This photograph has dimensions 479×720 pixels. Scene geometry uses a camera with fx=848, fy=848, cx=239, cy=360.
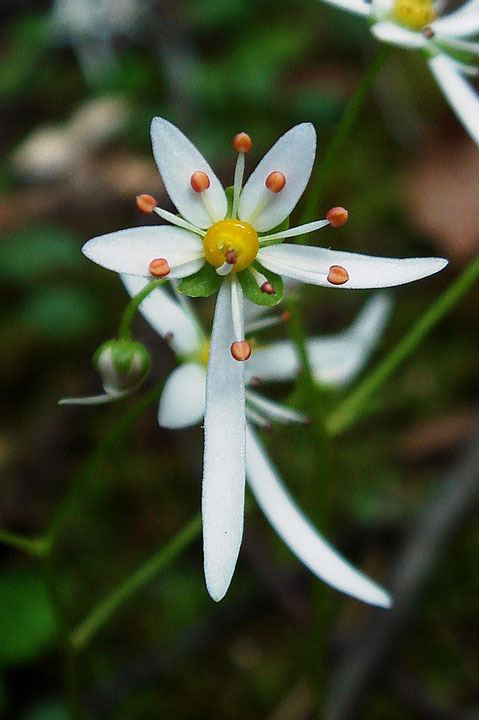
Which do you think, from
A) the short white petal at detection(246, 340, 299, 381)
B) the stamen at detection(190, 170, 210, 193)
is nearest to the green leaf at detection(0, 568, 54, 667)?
the short white petal at detection(246, 340, 299, 381)

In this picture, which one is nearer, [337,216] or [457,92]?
[337,216]

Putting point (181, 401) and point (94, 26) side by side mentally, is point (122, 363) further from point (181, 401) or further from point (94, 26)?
point (94, 26)

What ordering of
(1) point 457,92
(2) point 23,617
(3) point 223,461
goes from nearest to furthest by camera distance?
1. (3) point 223,461
2. (1) point 457,92
3. (2) point 23,617

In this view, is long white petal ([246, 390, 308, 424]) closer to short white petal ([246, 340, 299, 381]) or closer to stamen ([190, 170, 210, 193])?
short white petal ([246, 340, 299, 381])

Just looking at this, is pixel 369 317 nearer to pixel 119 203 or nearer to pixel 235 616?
pixel 235 616

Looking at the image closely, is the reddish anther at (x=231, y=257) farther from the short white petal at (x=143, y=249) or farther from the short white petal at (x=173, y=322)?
the short white petal at (x=173, y=322)

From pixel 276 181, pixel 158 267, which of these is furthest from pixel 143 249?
pixel 276 181
